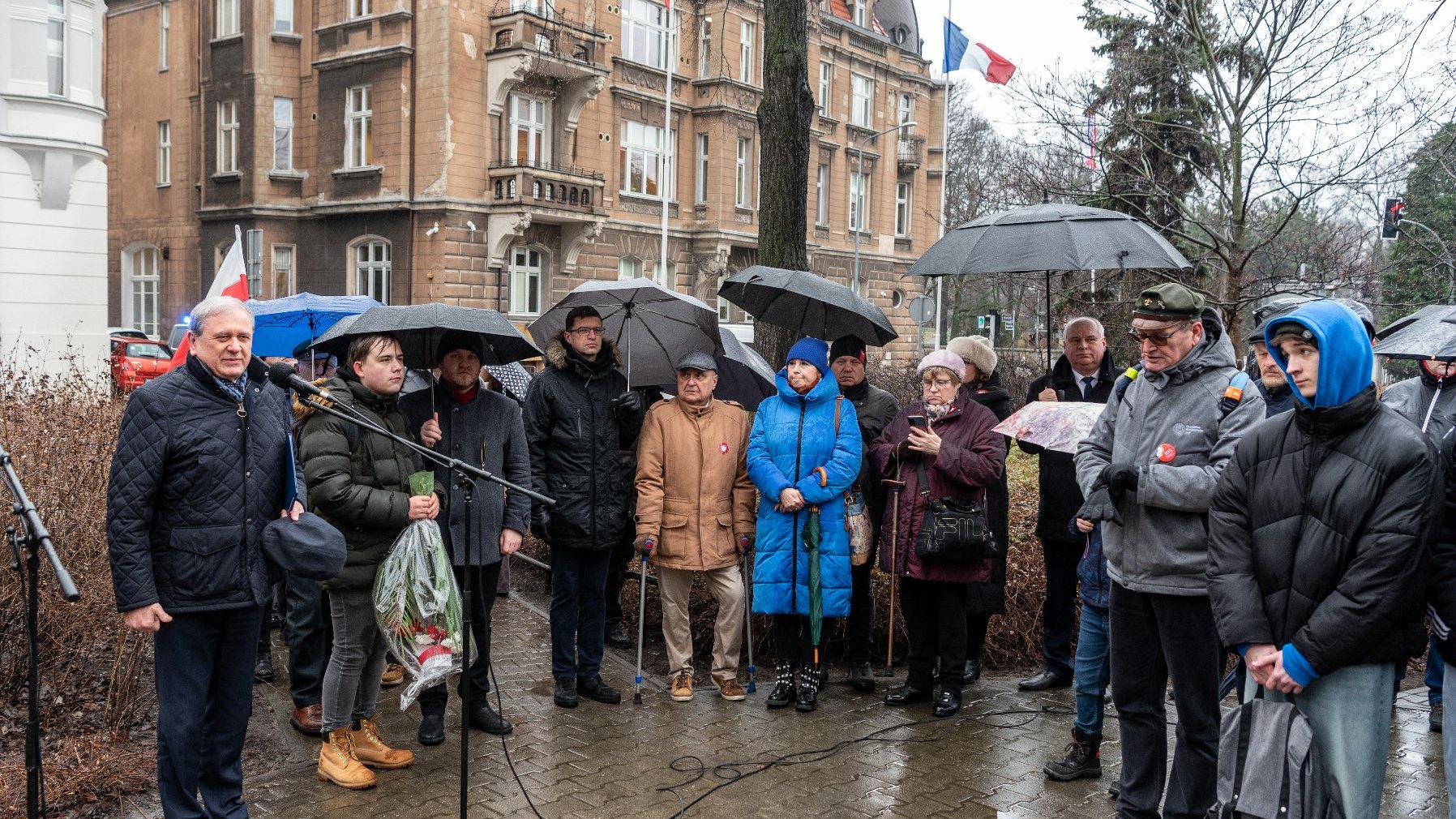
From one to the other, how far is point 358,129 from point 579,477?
2695 cm

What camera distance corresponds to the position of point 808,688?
6.30 meters

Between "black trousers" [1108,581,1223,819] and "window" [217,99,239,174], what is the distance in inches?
1283

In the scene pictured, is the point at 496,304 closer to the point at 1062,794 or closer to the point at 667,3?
the point at 667,3

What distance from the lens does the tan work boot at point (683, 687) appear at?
251 inches

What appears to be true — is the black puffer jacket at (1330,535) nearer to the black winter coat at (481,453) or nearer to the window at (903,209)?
the black winter coat at (481,453)

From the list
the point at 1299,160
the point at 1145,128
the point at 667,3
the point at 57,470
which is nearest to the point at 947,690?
the point at 57,470

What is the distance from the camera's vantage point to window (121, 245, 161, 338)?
35.4 meters

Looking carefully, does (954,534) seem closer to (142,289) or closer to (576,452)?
(576,452)

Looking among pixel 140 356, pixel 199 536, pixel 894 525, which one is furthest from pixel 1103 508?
pixel 140 356

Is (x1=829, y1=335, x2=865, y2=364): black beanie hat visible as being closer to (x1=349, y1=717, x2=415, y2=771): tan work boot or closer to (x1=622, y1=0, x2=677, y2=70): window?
(x1=349, y1=717, x2=415, y2=771): tan work boot

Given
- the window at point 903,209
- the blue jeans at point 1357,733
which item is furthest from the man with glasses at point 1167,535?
the window at point 903,209

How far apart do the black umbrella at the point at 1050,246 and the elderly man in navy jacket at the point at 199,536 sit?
3605 millimetres

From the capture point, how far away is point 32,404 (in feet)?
22.9

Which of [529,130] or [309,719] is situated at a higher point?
[529,130]
